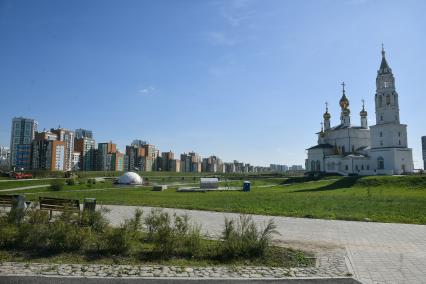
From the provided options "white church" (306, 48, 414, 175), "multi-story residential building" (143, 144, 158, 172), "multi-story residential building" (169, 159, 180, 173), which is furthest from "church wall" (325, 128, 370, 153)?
"multi-story residential building" (169, 159, 180, 173)

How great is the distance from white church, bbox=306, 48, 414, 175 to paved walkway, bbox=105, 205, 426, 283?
1765 inches

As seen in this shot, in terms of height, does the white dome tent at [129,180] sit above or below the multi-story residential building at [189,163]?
below

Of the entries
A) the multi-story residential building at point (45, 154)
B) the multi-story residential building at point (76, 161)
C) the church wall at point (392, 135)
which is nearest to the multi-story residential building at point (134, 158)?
the multi-story residential building at point (76, 161)

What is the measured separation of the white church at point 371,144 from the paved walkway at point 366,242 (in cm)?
4484

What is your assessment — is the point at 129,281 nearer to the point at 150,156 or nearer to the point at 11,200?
the point at 11,200

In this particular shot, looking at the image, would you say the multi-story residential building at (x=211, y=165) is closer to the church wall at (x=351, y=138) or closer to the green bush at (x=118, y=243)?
the church wall at (x=351, y=138)

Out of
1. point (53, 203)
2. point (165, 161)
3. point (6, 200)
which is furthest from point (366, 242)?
point (165, 161)

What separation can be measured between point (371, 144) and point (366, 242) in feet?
170

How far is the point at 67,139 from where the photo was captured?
107750 mm

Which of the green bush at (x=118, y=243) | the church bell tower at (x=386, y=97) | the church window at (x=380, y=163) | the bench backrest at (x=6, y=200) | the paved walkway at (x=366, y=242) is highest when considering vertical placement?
the church bell tower at (x=386, y=97)

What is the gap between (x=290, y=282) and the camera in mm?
5984

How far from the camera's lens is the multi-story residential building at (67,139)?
100188 millimetres

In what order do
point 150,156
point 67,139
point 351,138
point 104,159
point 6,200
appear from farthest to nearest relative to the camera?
point 150,156 < point 104,159 < point 67,139 < point 351,138 < point 6,200

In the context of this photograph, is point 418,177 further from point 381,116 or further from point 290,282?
point 290,282
